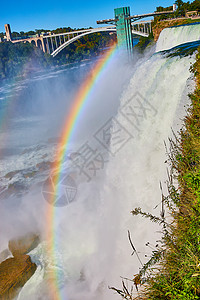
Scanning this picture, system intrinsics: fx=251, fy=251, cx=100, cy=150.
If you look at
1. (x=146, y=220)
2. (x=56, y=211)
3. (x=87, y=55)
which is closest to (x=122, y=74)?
(x=56, y=211)

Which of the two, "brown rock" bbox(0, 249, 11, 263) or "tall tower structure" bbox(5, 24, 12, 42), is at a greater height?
"tall tower structure" bbox(5, 24, 12, 42)

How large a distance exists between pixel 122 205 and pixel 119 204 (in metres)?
0.13

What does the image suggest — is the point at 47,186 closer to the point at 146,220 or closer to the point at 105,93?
the point at 146,220

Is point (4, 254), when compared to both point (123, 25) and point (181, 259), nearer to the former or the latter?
point (181, 259)

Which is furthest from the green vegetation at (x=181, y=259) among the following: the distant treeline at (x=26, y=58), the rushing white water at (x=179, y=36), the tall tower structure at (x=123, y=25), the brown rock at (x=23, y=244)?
the distant treeline at (x=26, y=58)

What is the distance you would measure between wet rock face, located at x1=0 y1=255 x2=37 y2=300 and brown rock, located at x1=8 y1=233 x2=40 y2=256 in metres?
0.26

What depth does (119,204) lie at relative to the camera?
548 cm

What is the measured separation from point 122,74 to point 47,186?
1726 centimetres

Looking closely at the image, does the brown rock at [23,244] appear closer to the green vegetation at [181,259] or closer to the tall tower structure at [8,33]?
the green vegetation at [181,259]

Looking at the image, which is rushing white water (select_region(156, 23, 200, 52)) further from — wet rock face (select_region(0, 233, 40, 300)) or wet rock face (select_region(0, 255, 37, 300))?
wet rock face (select_region(0, 255, 37, 300))

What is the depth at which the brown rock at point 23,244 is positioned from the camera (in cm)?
587

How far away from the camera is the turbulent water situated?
454cm

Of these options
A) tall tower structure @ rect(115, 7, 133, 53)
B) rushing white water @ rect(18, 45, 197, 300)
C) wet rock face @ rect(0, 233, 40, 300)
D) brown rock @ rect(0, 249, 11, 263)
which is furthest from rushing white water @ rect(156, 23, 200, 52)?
tall tower structure @ rect(115, 7, 133, 53)

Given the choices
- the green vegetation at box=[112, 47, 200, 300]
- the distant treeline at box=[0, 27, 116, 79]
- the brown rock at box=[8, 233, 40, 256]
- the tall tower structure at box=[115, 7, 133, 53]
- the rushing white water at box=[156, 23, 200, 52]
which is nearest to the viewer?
the green vegetation at box=[112, 47, 200, 300]
